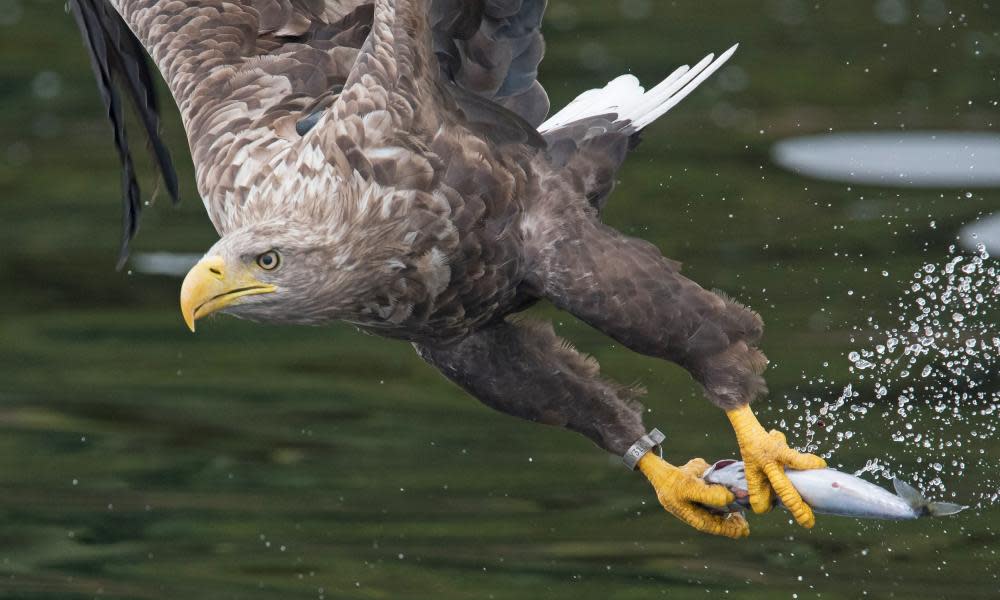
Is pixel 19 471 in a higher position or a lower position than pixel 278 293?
lower

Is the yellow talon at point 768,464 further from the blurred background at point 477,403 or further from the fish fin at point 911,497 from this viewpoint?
the blurred background at point 477,403

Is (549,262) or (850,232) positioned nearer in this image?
(549,262)

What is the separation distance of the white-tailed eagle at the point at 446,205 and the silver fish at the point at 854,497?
0.06 m

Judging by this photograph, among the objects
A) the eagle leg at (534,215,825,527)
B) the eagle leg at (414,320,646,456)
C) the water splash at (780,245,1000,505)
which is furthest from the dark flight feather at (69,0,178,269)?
the water splash at (780,245,1000,505)

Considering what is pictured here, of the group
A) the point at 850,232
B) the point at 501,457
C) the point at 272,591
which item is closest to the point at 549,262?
the point at 272,591

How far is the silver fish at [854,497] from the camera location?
509cm

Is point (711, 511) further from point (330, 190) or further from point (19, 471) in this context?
point (19, 471)

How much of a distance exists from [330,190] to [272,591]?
2.58 meters

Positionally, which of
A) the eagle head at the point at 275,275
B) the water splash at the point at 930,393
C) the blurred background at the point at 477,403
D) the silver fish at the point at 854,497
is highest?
the silver fish at the point at 854,497

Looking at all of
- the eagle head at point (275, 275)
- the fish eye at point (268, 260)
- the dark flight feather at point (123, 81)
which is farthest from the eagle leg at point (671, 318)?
the dark flight feather at point (123, 81)

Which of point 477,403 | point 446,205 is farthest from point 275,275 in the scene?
point 477,403

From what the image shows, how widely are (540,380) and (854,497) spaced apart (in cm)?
97

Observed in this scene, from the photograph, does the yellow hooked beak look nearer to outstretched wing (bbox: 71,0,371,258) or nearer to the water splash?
outstretched wing (bbox: 71,0,371,258)

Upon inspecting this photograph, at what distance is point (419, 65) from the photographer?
527cm
